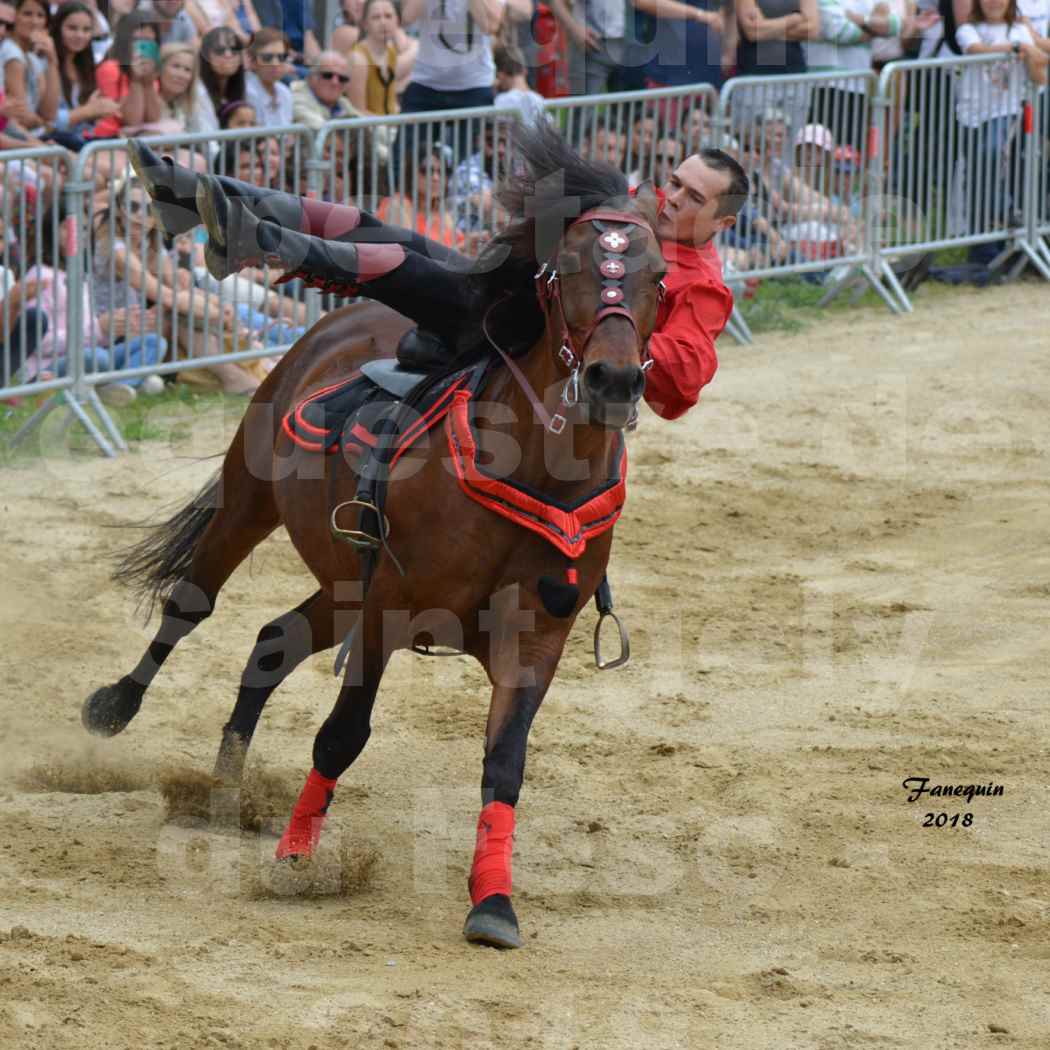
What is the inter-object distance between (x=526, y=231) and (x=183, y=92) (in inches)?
230

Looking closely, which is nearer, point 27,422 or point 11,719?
point 11,719

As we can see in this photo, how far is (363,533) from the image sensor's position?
15.8 feet

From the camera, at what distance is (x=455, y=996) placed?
166 inches

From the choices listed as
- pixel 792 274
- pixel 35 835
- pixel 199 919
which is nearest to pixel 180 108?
pixel 792 274

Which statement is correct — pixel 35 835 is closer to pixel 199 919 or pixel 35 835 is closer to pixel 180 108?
pixel 199 919

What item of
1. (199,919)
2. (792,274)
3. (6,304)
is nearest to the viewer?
(199,919)

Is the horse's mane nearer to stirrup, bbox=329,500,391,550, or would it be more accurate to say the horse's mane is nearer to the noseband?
the noseband

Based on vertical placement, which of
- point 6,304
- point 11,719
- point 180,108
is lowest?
point 11,719

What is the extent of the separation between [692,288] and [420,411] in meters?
0.77

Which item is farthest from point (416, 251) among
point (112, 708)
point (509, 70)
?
point (509, 70)

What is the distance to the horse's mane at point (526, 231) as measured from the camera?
14.8 feet

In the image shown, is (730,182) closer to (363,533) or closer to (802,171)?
(363,533)

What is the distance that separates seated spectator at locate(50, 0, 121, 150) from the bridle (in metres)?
6.28

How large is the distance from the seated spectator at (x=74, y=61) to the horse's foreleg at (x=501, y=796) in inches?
250
